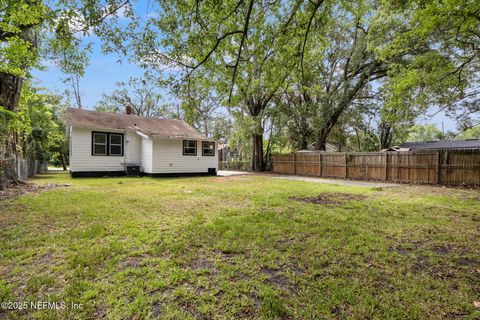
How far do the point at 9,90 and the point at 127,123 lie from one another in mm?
6420

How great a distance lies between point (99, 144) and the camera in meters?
12.7

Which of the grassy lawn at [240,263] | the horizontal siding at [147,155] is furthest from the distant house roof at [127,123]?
the grassy lawn at [240,263]

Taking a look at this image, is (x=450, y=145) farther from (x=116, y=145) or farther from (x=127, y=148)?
(x=116, y=145)

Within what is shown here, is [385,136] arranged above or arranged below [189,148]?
above

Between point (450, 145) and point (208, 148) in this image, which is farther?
point (450, 145)

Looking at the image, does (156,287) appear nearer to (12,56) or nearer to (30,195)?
(30,195)

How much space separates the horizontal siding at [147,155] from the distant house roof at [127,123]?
1.98ft

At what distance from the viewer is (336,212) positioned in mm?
5090

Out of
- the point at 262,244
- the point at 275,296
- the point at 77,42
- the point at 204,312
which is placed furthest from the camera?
the point at 77,42

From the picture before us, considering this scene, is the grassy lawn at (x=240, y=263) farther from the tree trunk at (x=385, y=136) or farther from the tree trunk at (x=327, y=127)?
the tree trunk at (x=385, y=136)

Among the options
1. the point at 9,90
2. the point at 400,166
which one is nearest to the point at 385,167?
the point at 400,166

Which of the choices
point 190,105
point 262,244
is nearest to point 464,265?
point 262,244

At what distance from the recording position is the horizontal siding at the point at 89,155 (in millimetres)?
11984

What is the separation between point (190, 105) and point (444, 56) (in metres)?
11.3
